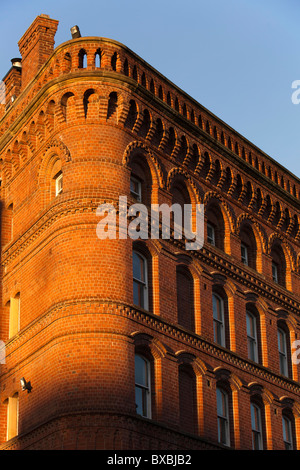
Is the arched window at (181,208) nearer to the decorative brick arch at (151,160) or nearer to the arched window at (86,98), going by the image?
the decorative brick arch at (151,160)

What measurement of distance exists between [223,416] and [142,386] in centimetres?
442

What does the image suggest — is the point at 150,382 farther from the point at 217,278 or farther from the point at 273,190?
the point at 273,190

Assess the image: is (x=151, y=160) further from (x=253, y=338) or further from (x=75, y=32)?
(x=253, y=338)

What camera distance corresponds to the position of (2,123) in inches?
1654

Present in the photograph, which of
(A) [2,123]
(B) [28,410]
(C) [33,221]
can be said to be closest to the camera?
(B) [28,410]

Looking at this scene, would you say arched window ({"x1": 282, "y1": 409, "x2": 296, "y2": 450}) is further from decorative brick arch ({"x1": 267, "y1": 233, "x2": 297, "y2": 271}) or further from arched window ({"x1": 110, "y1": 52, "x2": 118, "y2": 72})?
arched window ({"x1": 110, "y1": 52, "x2": 118, "y2": 72})

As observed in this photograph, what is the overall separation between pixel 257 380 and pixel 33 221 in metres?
9.99

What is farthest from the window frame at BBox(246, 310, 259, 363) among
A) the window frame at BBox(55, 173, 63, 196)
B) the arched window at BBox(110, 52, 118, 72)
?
the arched window at BBox(110, 52, 118, 72)

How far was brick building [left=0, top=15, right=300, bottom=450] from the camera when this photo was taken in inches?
1280

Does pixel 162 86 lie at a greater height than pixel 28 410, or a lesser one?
greater

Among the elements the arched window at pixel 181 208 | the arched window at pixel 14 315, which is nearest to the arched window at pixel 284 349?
the arched window at pixel 181 208

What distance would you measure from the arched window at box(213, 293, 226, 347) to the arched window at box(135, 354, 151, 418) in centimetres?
448

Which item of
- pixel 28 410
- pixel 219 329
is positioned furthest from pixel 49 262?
pixel 219 329

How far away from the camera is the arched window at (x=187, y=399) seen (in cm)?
3459
